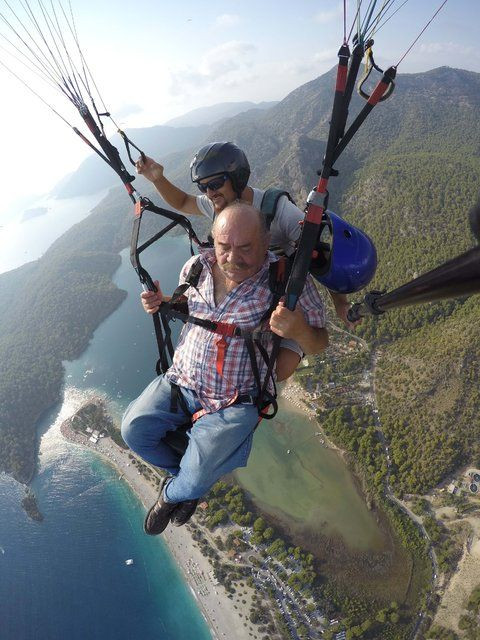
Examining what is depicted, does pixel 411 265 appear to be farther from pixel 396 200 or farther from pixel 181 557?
pixel 181 557

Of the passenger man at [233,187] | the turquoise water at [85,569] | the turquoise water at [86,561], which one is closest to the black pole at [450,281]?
the passenger man at [233,187]

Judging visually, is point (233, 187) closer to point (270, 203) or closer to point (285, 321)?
point (270, 203)

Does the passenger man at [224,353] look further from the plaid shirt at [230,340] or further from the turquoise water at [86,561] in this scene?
the turquoise water at [86,561]

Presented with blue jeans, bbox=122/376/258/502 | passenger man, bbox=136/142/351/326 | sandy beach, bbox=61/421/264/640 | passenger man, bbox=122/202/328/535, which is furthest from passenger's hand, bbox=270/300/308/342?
sandy beach, bbox=61/421/264/640

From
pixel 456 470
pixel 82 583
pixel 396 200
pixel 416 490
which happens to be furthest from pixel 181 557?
pixel 396 200

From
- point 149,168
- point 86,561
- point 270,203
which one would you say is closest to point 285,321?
point 270,203

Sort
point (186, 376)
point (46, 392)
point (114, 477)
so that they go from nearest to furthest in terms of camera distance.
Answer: point (186, 376), point (114, 477), point (46, 392)
